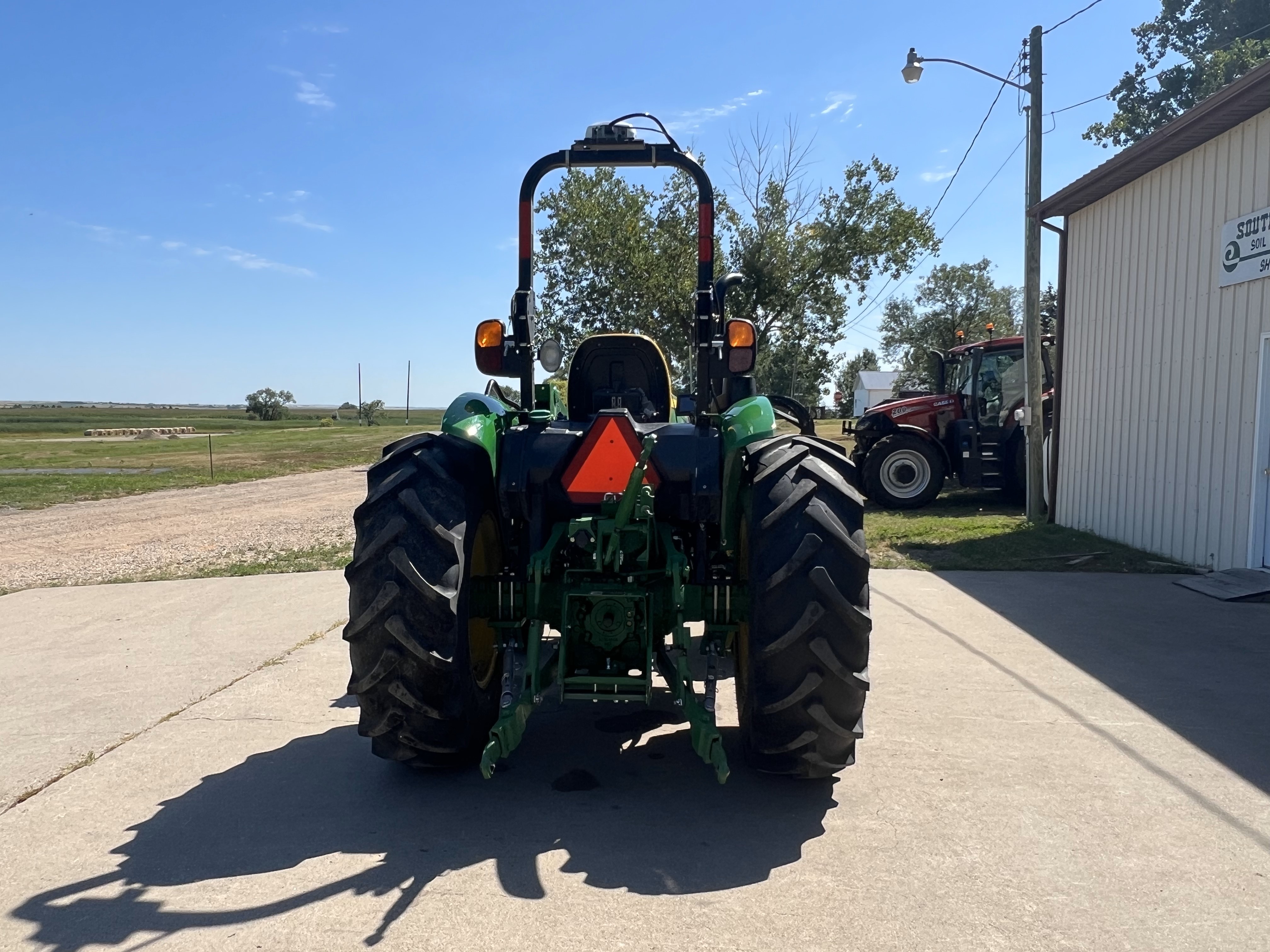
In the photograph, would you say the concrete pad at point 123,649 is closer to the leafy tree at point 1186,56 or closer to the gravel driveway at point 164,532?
the gravel driveway at point 164,532

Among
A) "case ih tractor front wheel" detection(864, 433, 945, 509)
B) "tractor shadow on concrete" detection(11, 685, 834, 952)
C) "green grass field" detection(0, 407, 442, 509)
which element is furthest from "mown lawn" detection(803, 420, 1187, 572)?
"green grass field" detection(0, 407, 442, 509)

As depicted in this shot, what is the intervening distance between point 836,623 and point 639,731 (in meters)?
1.59

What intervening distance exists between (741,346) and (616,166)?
3.57 feet

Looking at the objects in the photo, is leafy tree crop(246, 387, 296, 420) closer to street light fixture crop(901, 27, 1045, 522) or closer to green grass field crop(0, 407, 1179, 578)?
green grass field crop(0, 407, 1179, 578)

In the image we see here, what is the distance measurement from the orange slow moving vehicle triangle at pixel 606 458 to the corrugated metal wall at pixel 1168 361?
715cm

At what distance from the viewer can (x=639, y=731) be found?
4.72m

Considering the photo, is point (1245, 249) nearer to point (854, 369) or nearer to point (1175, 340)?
point (1175, 340)

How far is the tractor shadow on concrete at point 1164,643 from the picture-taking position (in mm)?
4727

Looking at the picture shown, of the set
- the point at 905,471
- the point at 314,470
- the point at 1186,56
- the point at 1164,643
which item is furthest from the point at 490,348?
the point at 1186,56

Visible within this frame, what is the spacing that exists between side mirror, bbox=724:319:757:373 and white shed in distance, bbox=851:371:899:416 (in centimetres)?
5639

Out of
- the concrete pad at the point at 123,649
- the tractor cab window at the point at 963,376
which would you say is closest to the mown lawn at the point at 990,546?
the tractor cab window at the point at 963,376

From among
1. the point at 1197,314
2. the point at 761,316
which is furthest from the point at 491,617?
the point at 761,316

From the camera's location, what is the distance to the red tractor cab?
14.3 meters

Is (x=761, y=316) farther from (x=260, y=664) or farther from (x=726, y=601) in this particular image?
(x=726, y=601)
